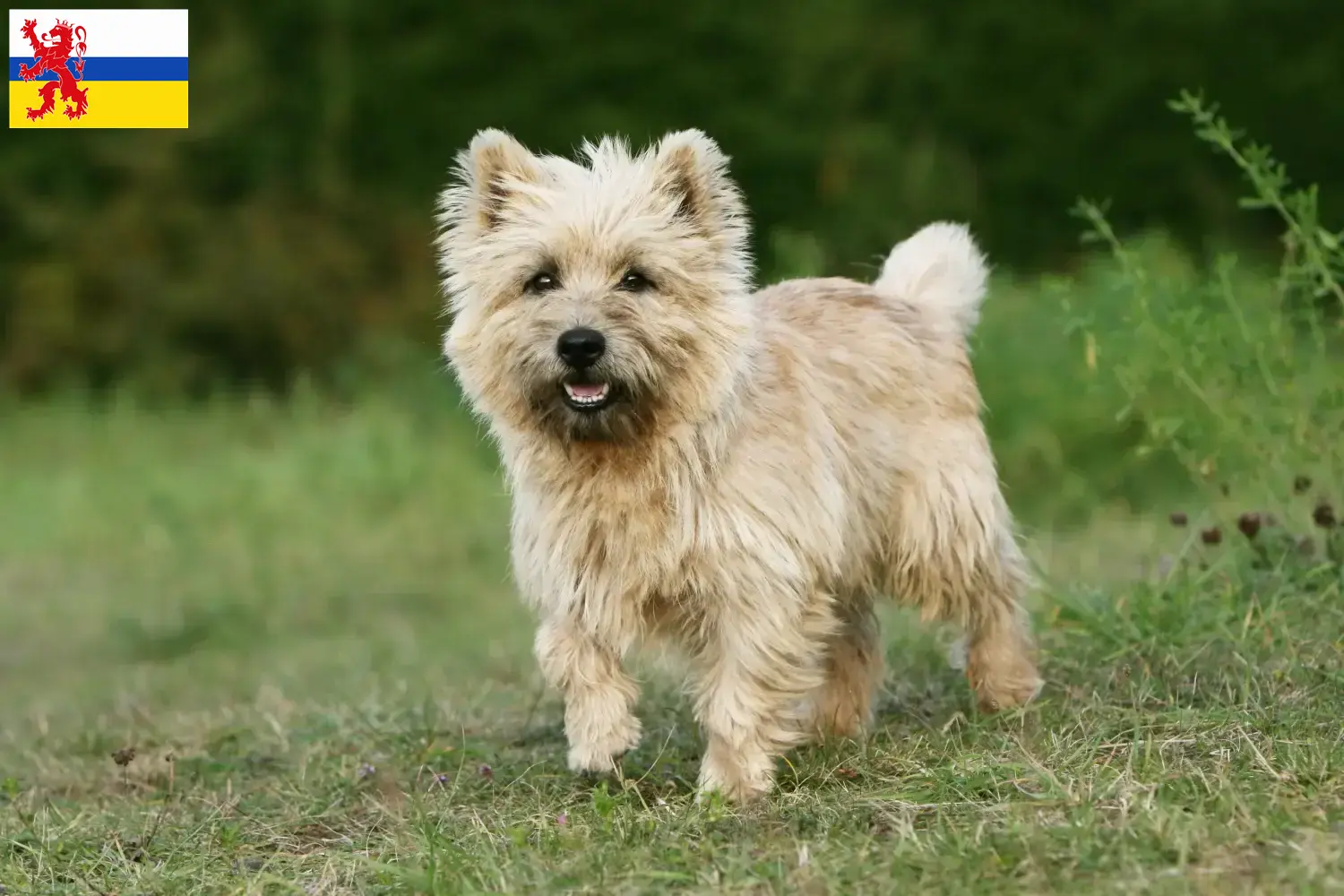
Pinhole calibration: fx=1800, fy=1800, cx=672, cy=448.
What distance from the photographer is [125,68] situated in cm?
824

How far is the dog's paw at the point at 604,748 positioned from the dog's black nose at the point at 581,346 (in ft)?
2.78

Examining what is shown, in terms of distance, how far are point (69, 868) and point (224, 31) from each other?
1241 cm

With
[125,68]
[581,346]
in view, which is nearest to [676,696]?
[581,346]

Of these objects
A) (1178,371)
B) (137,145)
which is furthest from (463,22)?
(1178,371)

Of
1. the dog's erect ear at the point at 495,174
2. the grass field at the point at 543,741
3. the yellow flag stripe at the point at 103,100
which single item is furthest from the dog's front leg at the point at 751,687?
the yellow flag stripe at the point at 103,100

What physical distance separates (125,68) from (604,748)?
17.5 ft

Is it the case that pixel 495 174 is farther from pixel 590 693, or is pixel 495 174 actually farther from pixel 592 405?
pixel 590 693

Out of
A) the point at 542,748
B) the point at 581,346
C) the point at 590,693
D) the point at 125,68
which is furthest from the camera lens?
the point at 125,68

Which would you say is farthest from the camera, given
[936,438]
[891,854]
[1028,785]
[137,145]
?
[137,145]

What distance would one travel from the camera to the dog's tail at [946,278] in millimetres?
5141

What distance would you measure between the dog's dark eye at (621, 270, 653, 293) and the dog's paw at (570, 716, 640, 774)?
0.99 m

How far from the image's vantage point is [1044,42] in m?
15.9

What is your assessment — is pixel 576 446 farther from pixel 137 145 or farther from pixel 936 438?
pixel 137 145

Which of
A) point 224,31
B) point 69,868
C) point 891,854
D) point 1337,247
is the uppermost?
point 224,31
